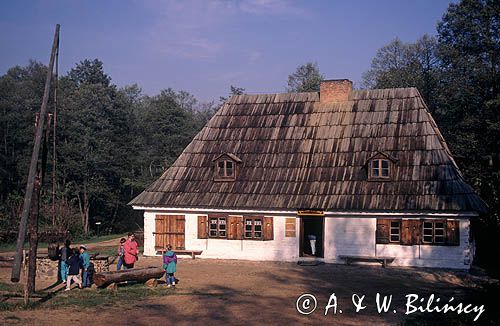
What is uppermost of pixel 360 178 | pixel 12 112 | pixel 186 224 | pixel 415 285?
pixel 12 112

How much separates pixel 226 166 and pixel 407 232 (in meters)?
9.32

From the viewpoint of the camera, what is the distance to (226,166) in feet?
95.6

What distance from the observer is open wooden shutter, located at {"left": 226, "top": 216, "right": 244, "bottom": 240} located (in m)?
27.6

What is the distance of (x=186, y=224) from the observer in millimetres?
28344

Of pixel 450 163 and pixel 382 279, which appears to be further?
pixel 450 163

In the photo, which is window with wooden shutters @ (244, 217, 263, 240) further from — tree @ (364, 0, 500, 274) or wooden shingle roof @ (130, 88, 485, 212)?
tree @ (364, 0, 500, 274)

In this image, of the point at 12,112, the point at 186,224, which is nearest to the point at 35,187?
the point at 186,224

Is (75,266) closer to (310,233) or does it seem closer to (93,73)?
(310,233)

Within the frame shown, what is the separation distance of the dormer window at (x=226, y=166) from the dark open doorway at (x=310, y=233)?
4.22 metres

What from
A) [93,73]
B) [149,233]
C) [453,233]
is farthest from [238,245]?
[93,73]

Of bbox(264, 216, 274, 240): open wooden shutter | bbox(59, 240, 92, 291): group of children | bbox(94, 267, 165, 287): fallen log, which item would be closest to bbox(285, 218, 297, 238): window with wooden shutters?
Result: bbox(264, 216, 274, 240): open wooden shutter

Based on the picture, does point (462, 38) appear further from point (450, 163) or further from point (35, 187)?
point (35, 187)

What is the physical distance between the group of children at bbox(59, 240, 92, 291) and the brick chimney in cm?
1608

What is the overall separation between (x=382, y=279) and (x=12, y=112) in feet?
141
